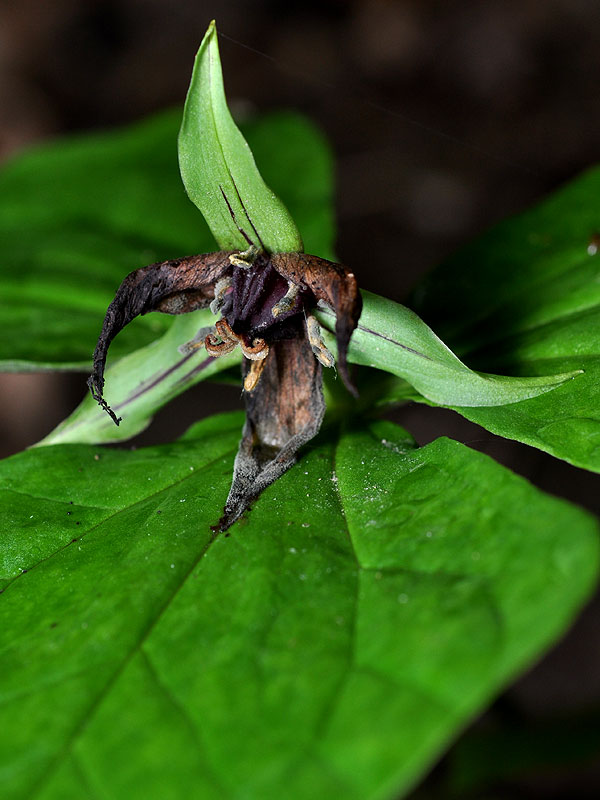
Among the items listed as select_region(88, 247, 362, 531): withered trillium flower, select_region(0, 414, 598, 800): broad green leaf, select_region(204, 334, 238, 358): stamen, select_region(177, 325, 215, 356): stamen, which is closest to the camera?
select_region(0, 414, 598, 800): broad green leaf

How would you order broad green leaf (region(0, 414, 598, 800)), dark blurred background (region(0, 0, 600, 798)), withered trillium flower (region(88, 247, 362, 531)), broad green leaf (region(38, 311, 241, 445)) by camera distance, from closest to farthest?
Result: 1. broad green leaf (region(0, 414, 598, 800))
2. withered trillium flower (region(88, 247, 362, 531))
3. broad green leaf (region(38, 311, 241, 445))
4. dark blurred background (region(0, 0, 600, 798))

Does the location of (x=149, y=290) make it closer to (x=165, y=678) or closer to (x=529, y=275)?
(x=165, y=678)

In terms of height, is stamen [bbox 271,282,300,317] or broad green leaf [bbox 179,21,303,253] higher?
broad green leaf [bbox 179,21,303,253]

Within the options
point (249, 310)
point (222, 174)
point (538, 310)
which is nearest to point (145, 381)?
point (249, 310)

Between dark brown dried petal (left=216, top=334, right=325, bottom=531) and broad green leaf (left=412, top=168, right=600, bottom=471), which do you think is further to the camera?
dark brown dried petal (left=216, top=334, right=325, bottom=531)

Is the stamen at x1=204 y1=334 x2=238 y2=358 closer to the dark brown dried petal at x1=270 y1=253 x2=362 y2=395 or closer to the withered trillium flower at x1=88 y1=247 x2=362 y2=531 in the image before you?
the withered trillium flower at x1=88 y1=247 x2=362 y2=531

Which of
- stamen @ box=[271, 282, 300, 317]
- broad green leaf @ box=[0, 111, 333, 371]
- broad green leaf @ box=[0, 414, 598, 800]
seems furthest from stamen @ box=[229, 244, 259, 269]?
broad green leaf @ box=[0, 111, 333, 371]

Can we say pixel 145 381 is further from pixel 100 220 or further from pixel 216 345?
pixel 100 220

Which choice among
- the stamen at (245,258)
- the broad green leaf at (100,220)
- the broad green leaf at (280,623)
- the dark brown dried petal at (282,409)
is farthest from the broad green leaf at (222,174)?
the broad green leaf at (100,220)
